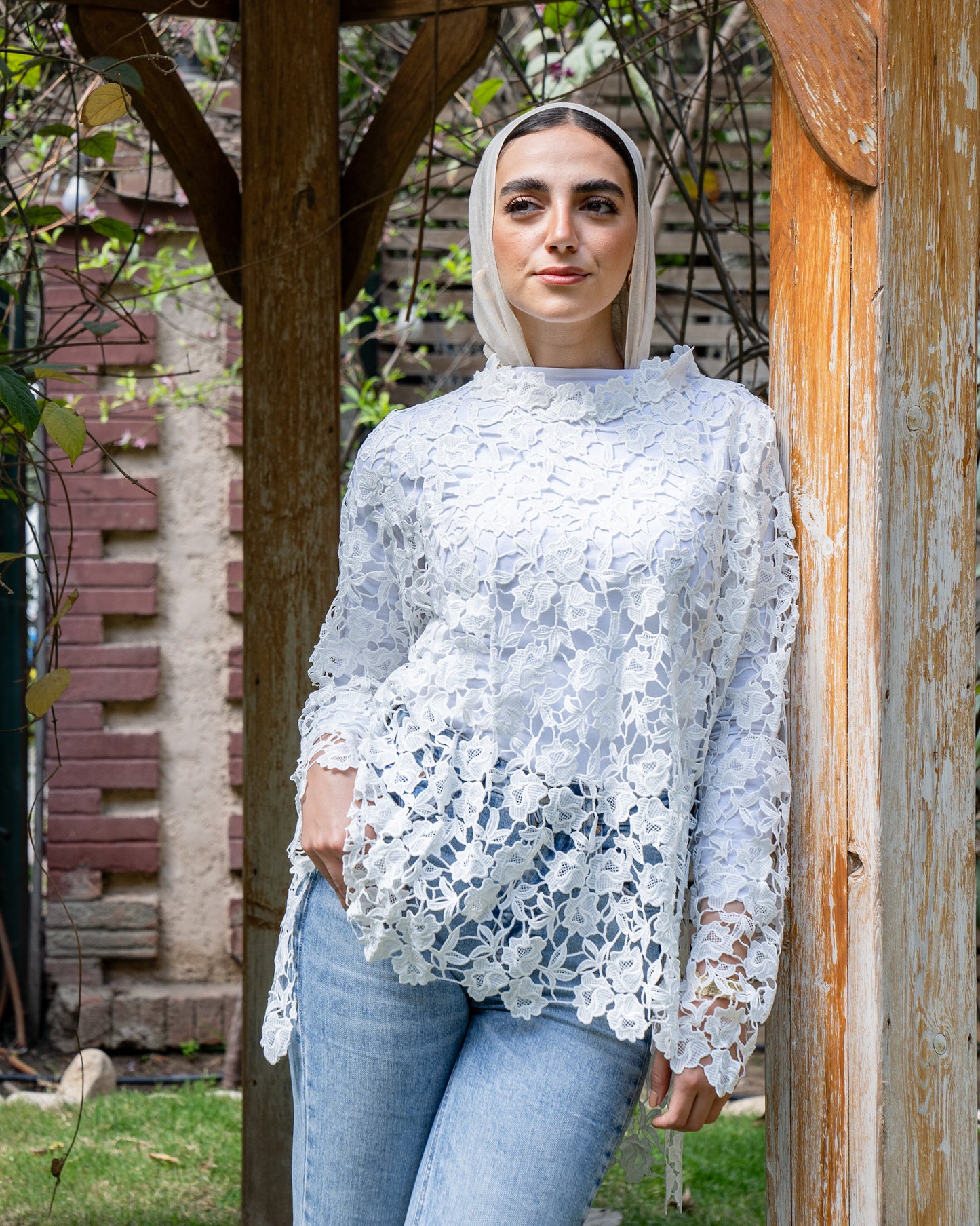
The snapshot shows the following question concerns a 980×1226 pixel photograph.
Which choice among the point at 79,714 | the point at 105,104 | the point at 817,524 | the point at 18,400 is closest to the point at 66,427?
the point at 18,400

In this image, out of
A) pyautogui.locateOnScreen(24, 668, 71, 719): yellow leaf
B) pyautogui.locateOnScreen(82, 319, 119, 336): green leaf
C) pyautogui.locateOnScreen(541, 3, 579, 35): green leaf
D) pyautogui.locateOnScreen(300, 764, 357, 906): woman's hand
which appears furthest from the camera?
pyautogui.locateOnScreen(541, 3, 579, 35): green leaf

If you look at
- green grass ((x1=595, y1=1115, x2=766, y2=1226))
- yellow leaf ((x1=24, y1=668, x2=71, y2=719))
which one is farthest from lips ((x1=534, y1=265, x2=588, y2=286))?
green grass ((x1=595, y1=1115, x2=766, y2=1226))

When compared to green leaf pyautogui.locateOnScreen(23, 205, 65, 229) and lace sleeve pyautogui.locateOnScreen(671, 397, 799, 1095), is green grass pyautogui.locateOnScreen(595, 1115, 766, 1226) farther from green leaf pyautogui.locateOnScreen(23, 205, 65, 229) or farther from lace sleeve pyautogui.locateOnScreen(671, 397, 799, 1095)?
green leaf pyautogui.locateOnScreen(23, 205, 65, 229)

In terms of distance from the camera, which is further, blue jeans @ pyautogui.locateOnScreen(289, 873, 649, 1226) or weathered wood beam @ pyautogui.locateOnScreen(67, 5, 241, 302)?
weathered wood beam @ pyautogui.locateOnScreen(67, 5, 241, 302)

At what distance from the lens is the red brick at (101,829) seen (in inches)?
142

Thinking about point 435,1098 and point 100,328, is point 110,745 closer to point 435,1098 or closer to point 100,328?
point 100,328

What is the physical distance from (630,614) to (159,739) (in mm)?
2585

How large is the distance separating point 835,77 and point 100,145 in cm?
123

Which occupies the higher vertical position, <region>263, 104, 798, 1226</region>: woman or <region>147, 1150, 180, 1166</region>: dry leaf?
<region>263, 104, 798, 1226</region>: woman

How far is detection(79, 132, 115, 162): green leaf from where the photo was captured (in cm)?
196

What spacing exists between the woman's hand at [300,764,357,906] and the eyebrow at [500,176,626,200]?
0.73 meters


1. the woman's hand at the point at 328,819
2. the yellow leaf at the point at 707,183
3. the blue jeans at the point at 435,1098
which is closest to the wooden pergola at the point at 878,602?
the blue jeans at the point at 435,1098

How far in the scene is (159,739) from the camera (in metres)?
3.65

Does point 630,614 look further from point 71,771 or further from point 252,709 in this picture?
point 71,771
